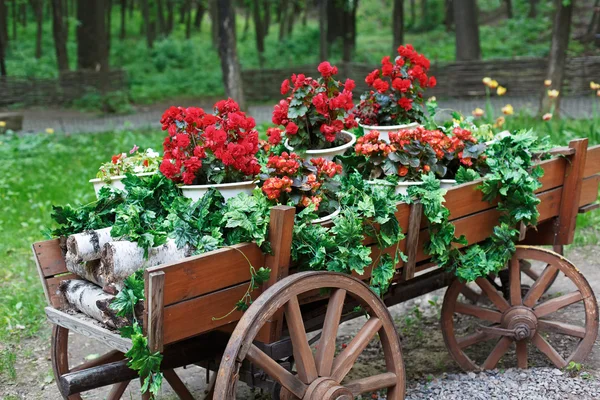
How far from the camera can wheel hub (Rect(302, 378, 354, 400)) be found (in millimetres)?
2836

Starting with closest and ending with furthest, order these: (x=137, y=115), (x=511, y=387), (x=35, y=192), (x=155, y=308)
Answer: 1. (x=155, y=308)
2. (x=511, y=387)
3. (x=35, y=192)
4. (x=137, y=115)

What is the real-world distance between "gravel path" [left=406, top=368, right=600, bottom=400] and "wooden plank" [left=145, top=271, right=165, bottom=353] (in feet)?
5.47

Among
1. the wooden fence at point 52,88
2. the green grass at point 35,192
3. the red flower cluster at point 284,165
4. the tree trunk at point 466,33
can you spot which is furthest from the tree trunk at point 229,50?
the red flower cluster at point 284,165

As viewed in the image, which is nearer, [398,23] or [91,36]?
[91,36]

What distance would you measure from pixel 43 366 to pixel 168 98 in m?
15.4

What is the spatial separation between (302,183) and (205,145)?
0.44 m

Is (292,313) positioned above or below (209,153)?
below

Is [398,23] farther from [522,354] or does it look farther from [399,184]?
[399,184]

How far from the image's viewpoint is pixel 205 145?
308cm

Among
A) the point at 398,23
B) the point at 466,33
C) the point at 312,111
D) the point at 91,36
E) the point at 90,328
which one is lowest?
the point at 90,328

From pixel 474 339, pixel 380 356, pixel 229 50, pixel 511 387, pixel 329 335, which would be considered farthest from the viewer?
pixel 229 50

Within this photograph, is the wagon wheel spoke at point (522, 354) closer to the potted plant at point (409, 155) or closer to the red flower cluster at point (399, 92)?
the potted plant at point (409, 155)

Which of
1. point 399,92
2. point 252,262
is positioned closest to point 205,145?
point 252,262

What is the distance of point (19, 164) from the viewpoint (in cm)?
955
